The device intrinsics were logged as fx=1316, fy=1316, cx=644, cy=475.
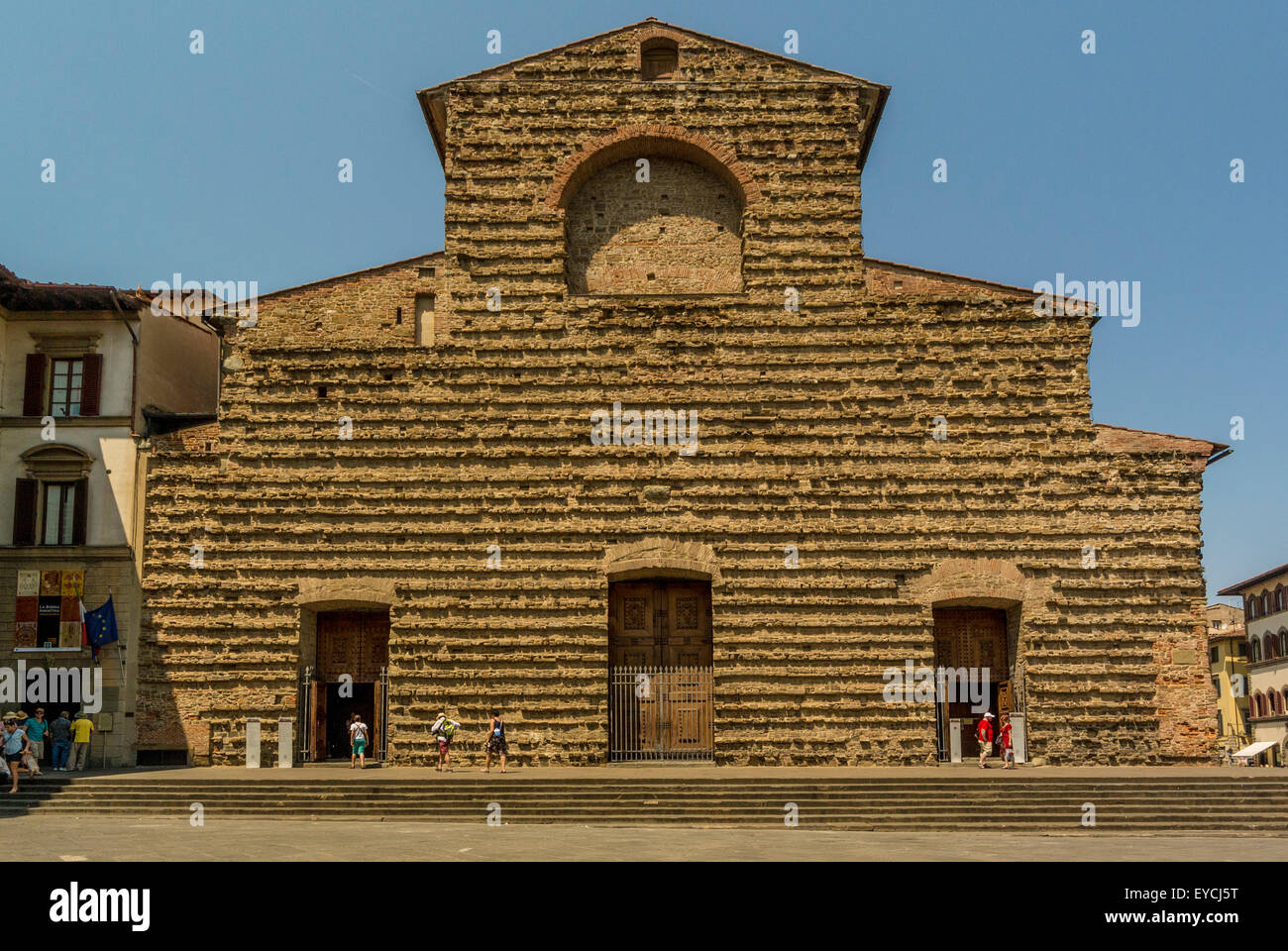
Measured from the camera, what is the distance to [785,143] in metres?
21.5

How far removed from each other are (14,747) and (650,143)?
43.0 feet

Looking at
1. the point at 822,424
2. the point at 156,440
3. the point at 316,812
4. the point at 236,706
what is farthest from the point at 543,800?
the point at 156,440

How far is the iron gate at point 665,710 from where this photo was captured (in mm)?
20141

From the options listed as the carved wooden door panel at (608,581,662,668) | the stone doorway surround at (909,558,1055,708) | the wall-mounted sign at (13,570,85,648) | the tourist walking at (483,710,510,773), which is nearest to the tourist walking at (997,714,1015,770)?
the stone doorway surround at (909,558,1055,708)

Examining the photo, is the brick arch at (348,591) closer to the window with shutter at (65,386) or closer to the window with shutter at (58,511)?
the window with shutter at (58,511)

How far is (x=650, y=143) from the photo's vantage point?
2156 centimetres

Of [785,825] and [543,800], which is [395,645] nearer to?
[543,800]

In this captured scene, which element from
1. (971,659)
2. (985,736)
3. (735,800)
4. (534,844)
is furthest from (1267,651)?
(534,844)

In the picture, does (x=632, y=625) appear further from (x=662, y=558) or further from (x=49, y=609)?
(x=49, y=609)

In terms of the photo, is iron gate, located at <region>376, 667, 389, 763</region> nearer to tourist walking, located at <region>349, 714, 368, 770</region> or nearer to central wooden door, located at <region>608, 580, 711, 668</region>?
tourist walking, located at <region>349, 714, 368, 770</region>

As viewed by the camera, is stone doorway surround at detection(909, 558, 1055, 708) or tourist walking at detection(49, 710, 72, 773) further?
tourist walking at detection(49, 710, 72, 773)

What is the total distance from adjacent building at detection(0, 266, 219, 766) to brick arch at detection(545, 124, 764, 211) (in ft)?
24.7

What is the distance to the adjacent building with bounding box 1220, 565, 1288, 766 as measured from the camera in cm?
4481

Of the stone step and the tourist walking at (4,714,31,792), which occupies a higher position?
the tourist walking at (4,714,31,792)
